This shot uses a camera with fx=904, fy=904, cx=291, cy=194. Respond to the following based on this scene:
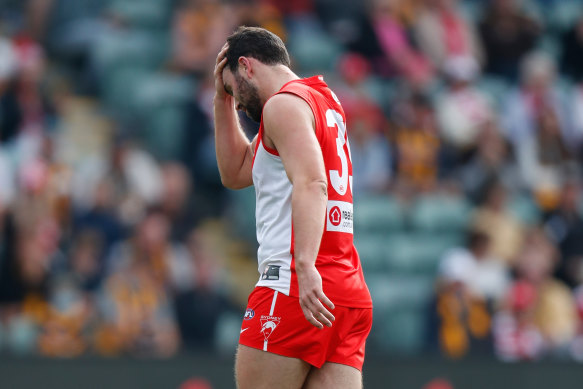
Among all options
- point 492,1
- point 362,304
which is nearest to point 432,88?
point 492,1

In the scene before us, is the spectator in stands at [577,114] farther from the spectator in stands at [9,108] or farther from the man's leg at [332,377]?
the man's leg at [332,377]

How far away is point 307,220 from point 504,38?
9.06m

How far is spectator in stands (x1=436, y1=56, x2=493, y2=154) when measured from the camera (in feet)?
35.1

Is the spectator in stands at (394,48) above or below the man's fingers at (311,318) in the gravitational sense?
above

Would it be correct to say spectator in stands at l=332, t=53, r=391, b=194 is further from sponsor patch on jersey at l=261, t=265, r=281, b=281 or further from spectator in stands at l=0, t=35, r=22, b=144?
sponsor patch on jersey at l=261, t=265, r=281, b=281

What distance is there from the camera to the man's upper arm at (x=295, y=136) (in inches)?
151

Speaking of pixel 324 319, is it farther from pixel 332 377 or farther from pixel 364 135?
pixel 364 135

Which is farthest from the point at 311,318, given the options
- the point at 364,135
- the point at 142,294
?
the point at 364,135

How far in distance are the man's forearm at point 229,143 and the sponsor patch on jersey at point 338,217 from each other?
810 millimetres

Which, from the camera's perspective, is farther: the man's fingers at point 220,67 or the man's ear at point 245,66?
the man's fingers at point 220,67

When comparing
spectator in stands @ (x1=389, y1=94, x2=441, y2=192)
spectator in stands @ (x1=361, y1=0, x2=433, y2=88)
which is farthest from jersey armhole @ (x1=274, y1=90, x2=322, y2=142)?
spectator in stands @ (x1=361, y1=0, x2=433, y2=88)

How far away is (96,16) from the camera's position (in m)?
11.1

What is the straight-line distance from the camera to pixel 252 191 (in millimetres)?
9828

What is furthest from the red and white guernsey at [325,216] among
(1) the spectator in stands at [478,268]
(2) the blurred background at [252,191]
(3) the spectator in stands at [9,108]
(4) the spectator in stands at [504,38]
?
(4) the spectator in stands at [504,38]
